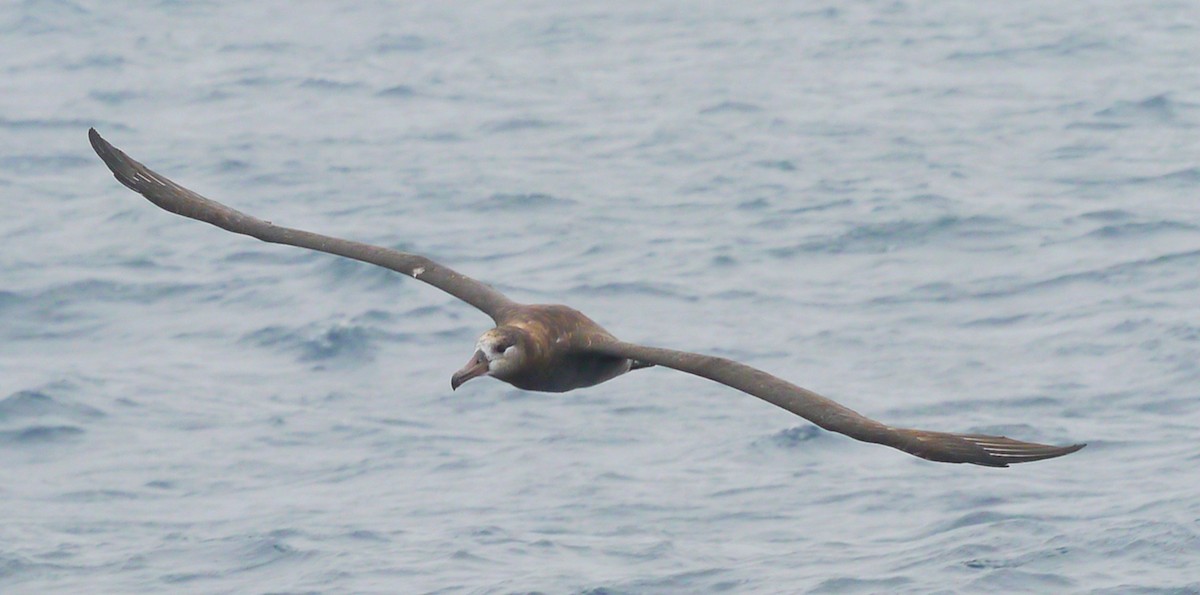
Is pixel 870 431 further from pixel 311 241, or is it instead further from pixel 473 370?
pixel 311 241

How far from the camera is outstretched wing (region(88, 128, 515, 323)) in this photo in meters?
14.4

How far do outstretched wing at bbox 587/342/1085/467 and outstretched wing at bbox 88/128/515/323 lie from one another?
2349 mm

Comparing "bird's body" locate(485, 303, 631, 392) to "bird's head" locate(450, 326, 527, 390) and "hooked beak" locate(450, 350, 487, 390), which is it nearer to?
"bird's head" locate(450, 326, 527, 390)

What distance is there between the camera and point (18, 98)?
3494 centimetres

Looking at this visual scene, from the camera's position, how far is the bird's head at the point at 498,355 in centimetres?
1310

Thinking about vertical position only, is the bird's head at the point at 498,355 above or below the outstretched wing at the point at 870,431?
above

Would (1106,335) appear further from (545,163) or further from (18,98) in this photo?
(18,98)

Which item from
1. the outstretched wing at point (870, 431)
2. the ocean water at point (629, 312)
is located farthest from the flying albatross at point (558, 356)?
the ocean water at point (629, 312)

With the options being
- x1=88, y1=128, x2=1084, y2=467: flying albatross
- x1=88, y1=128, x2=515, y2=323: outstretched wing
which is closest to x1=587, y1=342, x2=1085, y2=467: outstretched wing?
x1=88, y1=128, x2=1084, y2=467: flying albatross

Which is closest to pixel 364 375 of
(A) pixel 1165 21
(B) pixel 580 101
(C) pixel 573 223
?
(C) pixel 573 223

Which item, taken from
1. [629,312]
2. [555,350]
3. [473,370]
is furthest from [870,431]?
[629,312]

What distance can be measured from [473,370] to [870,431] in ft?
9.01

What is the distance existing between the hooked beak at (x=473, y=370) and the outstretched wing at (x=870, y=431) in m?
1.30

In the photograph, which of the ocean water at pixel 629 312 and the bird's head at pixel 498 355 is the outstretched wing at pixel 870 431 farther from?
the ocean water at pixel 629 312
